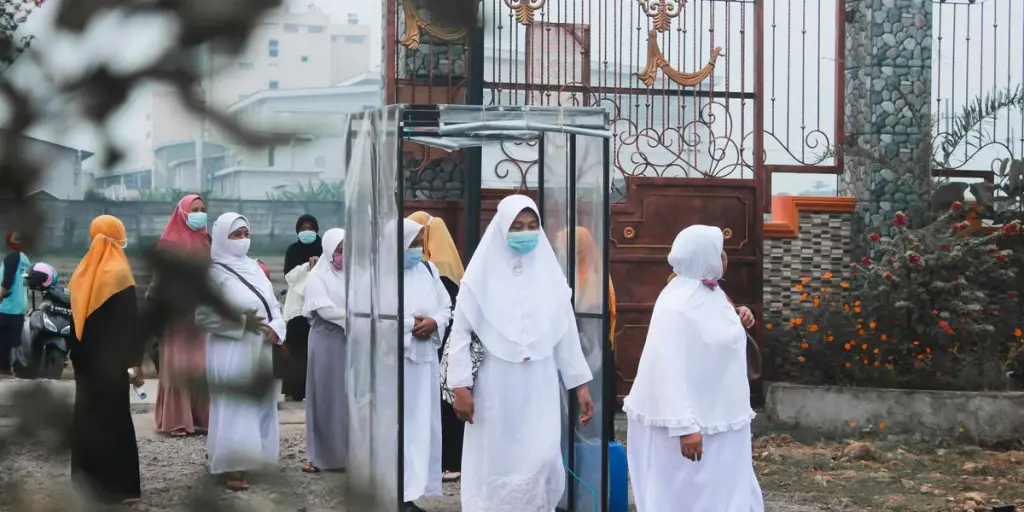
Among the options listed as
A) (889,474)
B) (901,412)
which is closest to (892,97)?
(901,412)

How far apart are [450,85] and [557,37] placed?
0.71 metres

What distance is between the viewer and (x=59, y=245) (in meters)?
1.08

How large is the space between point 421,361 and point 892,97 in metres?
4.48

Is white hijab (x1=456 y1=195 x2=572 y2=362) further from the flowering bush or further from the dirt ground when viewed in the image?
the flowering bush

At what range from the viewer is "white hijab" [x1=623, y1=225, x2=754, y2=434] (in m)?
4.68

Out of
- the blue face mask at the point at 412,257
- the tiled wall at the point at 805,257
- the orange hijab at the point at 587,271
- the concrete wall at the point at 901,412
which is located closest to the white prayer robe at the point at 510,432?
the orange hijab at the point at 587,271

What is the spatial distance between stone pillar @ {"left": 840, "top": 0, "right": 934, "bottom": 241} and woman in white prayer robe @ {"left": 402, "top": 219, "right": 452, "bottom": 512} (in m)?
3.97

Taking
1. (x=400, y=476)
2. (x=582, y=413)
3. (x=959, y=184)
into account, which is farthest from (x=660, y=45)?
(x=400, y=476)

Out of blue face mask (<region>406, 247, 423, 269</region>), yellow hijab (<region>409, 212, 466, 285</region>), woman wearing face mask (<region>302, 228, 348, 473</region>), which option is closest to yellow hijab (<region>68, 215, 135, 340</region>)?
blue face mask (<region>406, 247, 423, 269</region>)

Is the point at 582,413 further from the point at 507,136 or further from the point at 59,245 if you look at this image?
the point at 59,245

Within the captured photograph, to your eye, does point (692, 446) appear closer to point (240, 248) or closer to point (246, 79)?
point (240, 248)

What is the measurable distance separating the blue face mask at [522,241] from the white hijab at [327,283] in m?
2.03

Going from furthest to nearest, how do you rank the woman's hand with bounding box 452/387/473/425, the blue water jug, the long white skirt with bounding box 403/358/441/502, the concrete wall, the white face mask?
the concrete wall, the long white skirt with bounding box 403/358/441/502, the blue water jug, the woman's hand with bounding box 452/387/473/425, the white face mask

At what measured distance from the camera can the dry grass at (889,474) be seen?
20.3 feet
